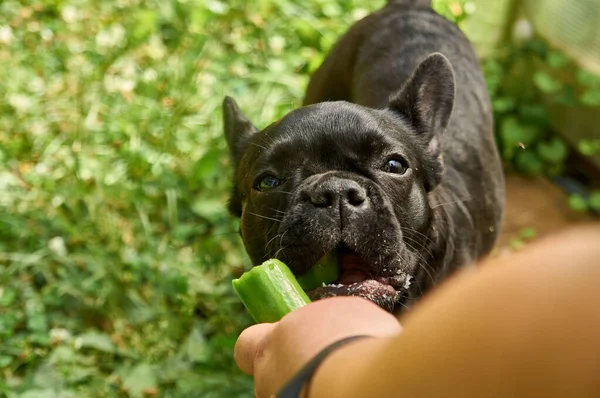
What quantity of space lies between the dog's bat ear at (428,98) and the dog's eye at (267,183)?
0.64m

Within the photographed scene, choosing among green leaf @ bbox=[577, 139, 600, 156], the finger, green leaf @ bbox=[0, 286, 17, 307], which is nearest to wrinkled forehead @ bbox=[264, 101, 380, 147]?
the finger

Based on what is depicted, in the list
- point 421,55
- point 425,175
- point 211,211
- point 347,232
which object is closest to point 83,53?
point 211,211

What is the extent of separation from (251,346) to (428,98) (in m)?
1.48

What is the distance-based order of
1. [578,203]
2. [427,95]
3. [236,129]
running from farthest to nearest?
[578,203]
[236,129]
[427,95]

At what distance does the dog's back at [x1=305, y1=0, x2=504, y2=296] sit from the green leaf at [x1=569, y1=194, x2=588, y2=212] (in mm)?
914

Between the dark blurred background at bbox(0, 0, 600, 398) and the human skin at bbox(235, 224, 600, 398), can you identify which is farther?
the dark blurred background at bbox(0, 0, 600, 398)

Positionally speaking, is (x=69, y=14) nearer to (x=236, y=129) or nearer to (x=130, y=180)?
(x=130, y=180)

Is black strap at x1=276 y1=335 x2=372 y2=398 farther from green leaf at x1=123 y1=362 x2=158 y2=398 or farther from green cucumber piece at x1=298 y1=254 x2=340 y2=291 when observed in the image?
green leaf at x1=123 y1=362 x2=158 y2=398

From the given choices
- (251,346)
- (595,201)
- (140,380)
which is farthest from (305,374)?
(595,201)

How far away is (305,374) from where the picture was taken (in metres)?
1.11

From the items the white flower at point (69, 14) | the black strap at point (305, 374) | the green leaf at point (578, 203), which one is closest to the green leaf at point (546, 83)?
the green leaf at point (578, 203)

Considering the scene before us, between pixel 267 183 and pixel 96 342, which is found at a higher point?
pixel 267 183

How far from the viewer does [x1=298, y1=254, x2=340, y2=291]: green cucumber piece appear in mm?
1915

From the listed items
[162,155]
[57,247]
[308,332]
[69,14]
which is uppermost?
[308,332]
